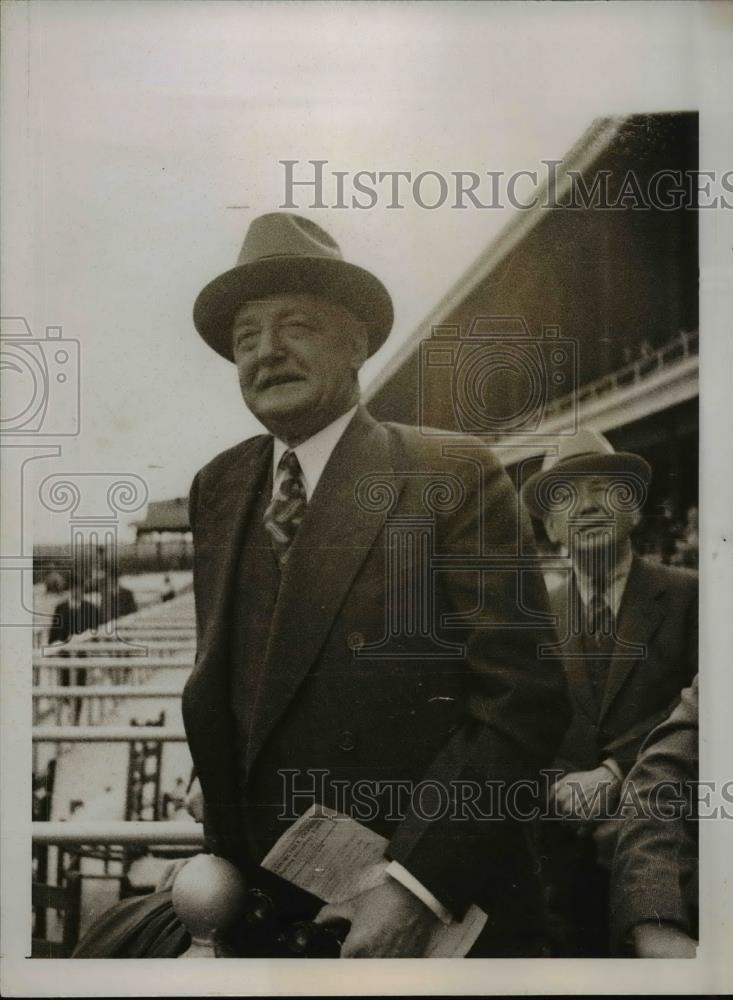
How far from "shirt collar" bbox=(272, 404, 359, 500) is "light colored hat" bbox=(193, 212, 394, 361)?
9.2 inches

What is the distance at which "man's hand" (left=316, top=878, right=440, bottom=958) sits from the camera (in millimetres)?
2523

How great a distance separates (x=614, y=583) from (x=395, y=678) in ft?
1.97

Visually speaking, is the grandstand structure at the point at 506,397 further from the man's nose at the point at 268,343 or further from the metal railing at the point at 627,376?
the man's nose at the point at 268,343

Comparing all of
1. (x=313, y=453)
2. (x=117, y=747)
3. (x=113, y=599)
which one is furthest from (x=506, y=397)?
(x=117, y=747)

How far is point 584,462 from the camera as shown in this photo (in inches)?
101

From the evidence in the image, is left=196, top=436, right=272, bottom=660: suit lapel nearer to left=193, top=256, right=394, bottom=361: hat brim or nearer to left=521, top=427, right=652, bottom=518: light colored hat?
left=193, top=256, right=394, bottom=361: hat brim

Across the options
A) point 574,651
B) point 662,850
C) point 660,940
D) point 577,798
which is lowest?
point 660,940

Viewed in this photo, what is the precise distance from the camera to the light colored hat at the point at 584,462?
8.36ft

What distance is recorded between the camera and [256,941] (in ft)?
8.41

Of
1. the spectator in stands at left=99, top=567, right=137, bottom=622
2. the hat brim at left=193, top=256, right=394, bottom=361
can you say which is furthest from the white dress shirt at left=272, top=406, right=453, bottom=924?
the spectator in stands at left=99, top=567, right=137, bottom=622

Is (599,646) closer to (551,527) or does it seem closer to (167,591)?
(551,527)

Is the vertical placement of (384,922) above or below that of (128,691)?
below

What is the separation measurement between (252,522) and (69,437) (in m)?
0.51

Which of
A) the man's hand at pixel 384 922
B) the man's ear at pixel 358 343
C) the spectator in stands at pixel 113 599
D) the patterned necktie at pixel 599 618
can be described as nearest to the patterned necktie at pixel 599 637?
the patterned necktie at pixel 599 618
